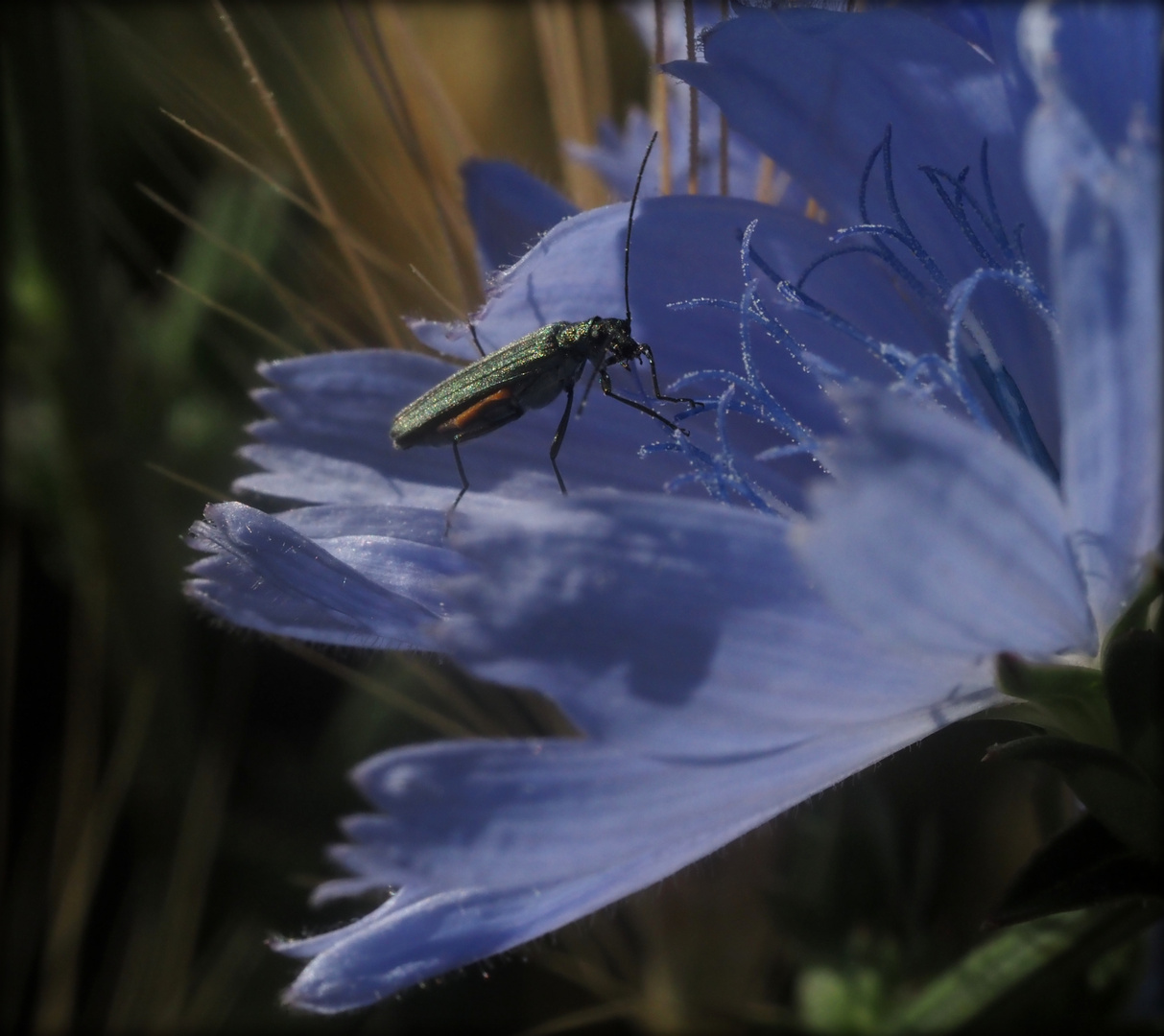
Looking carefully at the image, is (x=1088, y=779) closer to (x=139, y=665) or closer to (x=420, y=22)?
(x=139, y=665)

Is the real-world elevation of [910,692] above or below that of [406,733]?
above

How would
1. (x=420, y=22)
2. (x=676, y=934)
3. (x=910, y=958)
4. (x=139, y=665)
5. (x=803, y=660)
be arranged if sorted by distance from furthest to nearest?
(x=420, y=22)
(x=139, y=665)
(x=676, y=934)
(x=910, y=958)
(x=803, y=660)

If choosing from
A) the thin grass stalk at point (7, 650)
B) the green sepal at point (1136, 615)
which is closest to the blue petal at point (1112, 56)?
the green sepal at point (1136, 615)

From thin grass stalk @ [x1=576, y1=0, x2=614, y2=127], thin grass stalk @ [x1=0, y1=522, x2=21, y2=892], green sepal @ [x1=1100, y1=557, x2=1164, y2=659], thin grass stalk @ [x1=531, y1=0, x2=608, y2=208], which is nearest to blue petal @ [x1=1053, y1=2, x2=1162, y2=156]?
green sepal @ [x1=1100, y1=557, x2=1164, y2=659]

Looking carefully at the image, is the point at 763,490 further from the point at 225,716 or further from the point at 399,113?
the point at 225,716

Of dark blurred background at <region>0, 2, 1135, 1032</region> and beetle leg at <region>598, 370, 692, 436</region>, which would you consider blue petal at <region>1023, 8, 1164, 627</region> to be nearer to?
beetle leg at <region>598, 370, 692, 436</region>

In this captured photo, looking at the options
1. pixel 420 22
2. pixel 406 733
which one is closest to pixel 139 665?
pixel 406 733
